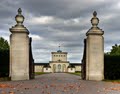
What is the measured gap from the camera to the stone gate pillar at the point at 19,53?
1053 inches

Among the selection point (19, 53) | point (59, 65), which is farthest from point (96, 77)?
point (59, 65)

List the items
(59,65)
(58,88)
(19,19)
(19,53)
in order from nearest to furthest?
(58,88)
(19,53)
(19,19)
(59,65)

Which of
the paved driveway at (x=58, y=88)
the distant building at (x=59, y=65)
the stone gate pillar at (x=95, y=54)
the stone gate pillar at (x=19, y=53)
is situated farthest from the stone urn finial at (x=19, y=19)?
the distant building at (x=59, y=65)

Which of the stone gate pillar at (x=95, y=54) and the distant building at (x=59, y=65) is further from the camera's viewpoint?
the distant building at (x=59, y=65)

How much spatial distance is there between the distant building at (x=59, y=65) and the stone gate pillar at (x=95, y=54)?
103 metres

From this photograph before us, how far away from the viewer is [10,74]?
26672 millimetres

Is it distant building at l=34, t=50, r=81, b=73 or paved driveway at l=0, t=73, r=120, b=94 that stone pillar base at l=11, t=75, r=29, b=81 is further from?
distant building at l=34, t=50, r=81, b=73

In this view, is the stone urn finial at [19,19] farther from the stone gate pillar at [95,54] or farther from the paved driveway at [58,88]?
the paved driveway at [58,88]

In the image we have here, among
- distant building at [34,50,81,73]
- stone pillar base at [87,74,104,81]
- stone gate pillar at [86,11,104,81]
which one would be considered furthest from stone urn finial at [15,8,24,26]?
distant building at [34,50,81,73]

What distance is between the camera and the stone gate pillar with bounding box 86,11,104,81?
90.0 ft

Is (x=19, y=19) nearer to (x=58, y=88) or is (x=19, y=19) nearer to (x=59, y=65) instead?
(x=58, y=88)

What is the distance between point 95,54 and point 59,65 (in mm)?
115185

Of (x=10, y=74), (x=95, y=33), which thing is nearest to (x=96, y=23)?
(x=95, y=33)

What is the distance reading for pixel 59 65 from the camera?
142500 millimetres
